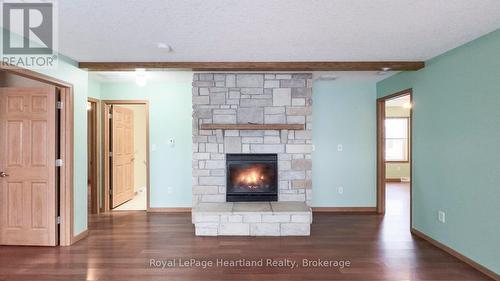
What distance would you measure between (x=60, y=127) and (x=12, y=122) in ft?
1.78

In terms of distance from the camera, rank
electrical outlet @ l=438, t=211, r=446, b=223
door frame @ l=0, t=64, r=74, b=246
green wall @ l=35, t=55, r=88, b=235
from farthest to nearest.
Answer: green wall @ l=35, t=55, r=88, b=235 → door frame @ l=0, t=64, r=74, b=246 → electrical outlet @ l=438, t=211, r=446, b=223

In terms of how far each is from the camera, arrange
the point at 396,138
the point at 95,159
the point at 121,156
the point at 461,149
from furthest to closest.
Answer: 1. the point at 396,138
2. the point at 121,156
3. the point at 95,159
4. the point at 461,149

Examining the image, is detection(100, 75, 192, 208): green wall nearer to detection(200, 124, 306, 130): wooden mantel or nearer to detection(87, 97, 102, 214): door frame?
detection(87, 97, 102, 214): door frame

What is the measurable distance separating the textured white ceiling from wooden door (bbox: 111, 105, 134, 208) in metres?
2.14

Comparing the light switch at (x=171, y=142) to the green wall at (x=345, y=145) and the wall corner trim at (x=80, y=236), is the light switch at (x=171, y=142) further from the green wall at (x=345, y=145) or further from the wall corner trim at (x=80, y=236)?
the green wall at (x=345, y=145)

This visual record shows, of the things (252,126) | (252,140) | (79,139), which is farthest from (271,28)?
(79,139)

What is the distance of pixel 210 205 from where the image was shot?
4223 mm

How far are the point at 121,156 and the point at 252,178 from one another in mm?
2854

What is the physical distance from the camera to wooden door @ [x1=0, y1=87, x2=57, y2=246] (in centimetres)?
352

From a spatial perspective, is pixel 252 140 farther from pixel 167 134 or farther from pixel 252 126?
pixel 167 134

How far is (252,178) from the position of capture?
4.52 meters

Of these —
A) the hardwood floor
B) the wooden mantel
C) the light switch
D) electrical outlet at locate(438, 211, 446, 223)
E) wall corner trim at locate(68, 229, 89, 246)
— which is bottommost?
the hardwood floor

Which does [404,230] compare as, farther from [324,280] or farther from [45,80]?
[45,80]

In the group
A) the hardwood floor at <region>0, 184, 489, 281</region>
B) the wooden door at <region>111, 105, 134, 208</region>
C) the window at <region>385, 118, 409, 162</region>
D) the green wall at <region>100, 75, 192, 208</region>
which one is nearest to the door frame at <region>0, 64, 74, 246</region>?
the hardwood floor at <region>0, 184, 489, 281</region>
